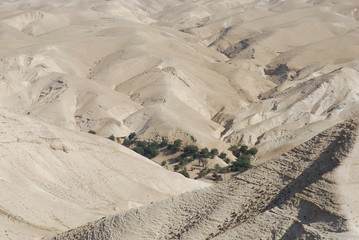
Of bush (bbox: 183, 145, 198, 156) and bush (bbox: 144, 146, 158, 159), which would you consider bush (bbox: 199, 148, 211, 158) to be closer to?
bush (bbox: 183, 145, 198, 156)

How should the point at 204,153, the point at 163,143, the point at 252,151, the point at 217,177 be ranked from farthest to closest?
the point at 163,143, the point at 252,151, the point at 204,153, the point at 217,177

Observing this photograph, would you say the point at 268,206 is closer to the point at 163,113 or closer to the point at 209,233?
the point at 209,233

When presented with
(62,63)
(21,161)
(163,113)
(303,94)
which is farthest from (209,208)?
(62,63)

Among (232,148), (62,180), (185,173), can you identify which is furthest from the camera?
(232,148)

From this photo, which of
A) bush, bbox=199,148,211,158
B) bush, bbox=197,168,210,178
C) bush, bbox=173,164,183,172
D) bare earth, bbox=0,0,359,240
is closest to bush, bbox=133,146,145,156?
bare earth, bbox=0,0,359,240

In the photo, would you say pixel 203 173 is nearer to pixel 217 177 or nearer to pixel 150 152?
pixel 217 177

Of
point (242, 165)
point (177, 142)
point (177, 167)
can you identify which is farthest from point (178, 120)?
point (242, 165)

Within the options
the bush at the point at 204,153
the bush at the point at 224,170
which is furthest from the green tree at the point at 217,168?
the bush at the point at 204,153
